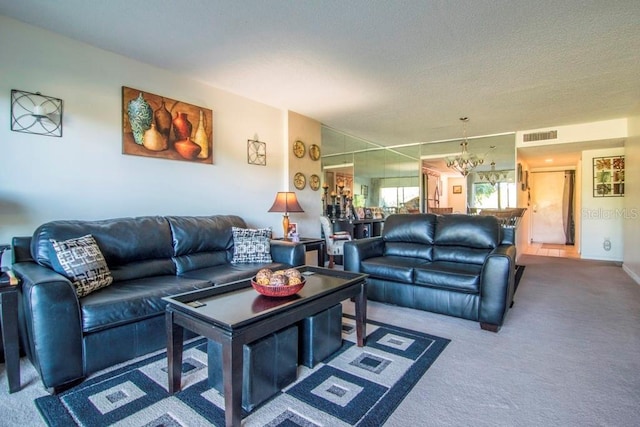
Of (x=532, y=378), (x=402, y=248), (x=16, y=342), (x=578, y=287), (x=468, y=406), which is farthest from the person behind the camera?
(x=578, y=287)

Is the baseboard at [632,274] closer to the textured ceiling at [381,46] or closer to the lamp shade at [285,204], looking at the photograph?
the textured ceiling at [381,46]

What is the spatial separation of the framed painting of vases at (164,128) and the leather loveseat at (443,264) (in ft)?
6.78

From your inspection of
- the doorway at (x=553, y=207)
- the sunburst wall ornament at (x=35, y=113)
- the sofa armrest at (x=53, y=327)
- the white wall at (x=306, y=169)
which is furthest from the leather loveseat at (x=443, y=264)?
the doorway at (x=553, y=207)

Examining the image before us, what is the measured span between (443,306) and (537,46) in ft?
8.36

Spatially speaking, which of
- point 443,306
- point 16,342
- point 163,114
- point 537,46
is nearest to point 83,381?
point 16,342

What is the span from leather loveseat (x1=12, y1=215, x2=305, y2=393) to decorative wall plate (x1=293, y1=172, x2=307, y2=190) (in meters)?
1.71

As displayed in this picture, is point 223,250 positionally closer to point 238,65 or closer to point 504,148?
point 238,65

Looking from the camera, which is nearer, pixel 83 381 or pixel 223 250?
pixel 83 381

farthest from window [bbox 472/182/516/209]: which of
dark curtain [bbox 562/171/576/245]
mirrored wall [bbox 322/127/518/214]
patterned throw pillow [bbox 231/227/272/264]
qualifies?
patterned throw pillow [bbox 231/227/272/264]

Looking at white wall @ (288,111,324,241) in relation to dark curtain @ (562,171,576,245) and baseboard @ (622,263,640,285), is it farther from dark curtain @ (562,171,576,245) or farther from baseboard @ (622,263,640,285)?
dark curtain @ (562,171,576,245)

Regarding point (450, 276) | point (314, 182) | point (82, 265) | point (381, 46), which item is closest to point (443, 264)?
point (450, 276)

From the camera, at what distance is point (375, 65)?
3.29 m

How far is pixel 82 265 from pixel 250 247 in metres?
1.46

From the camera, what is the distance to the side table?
5.73ft
